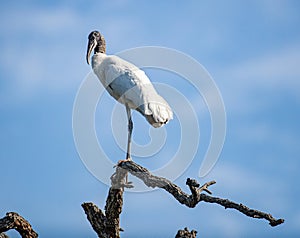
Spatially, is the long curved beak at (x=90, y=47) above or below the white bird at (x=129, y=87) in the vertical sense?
above

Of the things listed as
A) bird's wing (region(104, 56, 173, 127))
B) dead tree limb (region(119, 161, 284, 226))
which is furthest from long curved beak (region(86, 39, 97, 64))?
dead tree limb (region(119, 161, 284, 226))

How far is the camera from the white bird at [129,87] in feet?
33.3

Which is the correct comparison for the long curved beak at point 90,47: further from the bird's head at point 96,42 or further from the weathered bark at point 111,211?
the weathered bark at point 111,211

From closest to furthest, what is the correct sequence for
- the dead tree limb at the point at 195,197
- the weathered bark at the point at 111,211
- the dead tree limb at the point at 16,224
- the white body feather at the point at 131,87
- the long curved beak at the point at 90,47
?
the dead tree limb at the point at 195,197, the dead tree limb at the point at 16,224, the weathered bark at the point at 111,211, the white body feather at the point at 131,87, the long curved beak at the point at 90,47

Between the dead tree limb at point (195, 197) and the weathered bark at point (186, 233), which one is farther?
the weathered bark at point (186, 233)

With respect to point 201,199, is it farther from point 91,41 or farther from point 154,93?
point 91,41

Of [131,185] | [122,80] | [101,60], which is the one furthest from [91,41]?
[131,185]

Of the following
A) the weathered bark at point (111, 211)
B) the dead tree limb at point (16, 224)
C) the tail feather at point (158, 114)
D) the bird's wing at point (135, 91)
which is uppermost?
the bird's wing at point (135, 91)

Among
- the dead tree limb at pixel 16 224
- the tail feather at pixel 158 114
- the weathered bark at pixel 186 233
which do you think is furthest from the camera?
the tail feather at pixel 158 114

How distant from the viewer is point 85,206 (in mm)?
9484

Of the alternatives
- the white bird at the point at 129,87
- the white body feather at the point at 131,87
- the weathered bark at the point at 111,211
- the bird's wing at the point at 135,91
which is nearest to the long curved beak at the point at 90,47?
the white bird at the point at 129,87

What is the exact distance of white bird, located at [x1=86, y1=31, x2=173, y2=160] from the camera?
10.1 metres

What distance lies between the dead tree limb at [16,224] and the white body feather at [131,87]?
96.1 inches

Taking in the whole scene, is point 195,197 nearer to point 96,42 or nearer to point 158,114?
point 158,114
